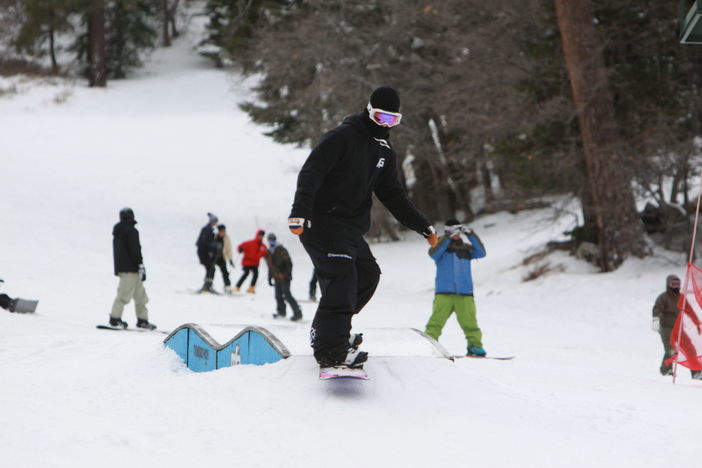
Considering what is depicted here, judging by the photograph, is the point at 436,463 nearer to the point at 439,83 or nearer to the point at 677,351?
the point at 677,351

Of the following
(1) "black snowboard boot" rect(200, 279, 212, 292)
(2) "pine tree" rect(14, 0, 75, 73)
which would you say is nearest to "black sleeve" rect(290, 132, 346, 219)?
(1) "black snowboard boot" rect(200, 279, 212, 292)

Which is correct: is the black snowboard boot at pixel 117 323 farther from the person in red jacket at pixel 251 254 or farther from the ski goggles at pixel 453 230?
the person in red jacket at pixel 251 254

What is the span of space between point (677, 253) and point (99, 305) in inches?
443

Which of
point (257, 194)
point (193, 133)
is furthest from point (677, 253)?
point (193, 133)

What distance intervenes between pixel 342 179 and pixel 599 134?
12282mm

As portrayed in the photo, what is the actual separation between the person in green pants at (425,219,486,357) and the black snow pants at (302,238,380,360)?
164 inches

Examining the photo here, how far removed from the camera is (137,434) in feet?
14.0

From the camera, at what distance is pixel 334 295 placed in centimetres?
526

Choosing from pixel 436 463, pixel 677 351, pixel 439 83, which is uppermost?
pixel 439 83

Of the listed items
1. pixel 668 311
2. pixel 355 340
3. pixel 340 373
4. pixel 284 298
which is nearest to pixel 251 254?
pixel 284 298

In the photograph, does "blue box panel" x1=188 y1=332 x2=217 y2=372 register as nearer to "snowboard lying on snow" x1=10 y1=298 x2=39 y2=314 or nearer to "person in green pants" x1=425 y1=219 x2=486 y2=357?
"person in green pants" x1=425 y1=219 x2=486 y2=357

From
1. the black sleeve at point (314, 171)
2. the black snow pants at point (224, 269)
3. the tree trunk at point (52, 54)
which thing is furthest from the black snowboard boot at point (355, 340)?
the tree trunk at point (52, 54)

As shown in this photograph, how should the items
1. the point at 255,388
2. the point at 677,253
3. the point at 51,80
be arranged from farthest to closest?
the point at 51,80 → the point at 677,253 → the point at 255,388

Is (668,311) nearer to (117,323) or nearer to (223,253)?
(117,323)
